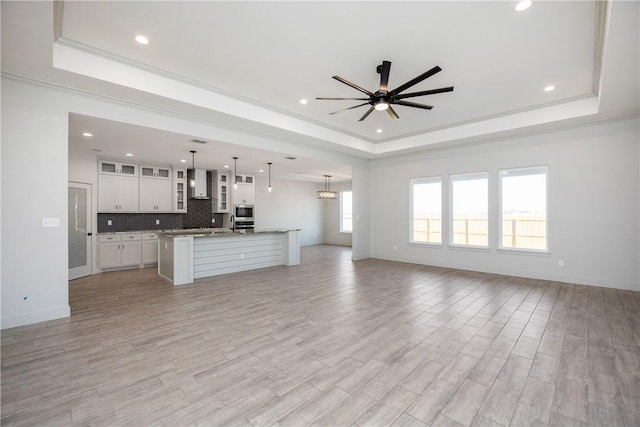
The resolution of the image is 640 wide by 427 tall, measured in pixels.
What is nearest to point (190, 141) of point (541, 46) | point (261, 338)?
point (261, 338)

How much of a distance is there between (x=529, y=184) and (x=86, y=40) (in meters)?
7.57

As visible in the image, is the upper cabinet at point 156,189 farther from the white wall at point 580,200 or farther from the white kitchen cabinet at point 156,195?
the white wall at point 580,200

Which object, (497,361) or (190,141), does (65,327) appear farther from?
(497,361)

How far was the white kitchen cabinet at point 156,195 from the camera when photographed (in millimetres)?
7431

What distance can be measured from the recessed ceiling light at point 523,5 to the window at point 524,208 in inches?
162

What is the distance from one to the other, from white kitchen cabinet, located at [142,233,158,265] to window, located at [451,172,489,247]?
7.59 metres

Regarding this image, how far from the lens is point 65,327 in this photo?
10.9 ft

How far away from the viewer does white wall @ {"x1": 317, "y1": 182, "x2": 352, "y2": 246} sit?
1192 cm

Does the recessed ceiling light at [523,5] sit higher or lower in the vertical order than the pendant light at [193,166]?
higher

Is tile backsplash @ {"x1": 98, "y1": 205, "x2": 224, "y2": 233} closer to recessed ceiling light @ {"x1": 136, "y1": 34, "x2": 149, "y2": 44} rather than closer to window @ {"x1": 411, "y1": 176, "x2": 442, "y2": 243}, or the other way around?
recessed ceiling light @ {"x1": 136, "y1": 34, "x2": 149, "y2": 44}

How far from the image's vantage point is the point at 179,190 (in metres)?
8.12

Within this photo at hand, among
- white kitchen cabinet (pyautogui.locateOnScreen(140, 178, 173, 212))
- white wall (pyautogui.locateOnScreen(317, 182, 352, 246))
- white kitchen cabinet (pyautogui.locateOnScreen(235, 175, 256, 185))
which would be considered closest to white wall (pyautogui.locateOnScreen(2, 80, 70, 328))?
white kitchen cabinet (pyautogui.locateOnScreen(140, 178, 173, 212))

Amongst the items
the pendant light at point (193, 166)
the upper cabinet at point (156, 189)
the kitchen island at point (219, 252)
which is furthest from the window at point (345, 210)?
the upper cabinet at point (156, 189)

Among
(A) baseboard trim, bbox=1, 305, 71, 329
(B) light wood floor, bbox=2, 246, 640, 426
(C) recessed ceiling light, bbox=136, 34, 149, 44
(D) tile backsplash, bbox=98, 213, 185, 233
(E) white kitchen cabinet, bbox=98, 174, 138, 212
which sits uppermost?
(C) recessed ceiling light, bbox=136, 34, 149, 44
